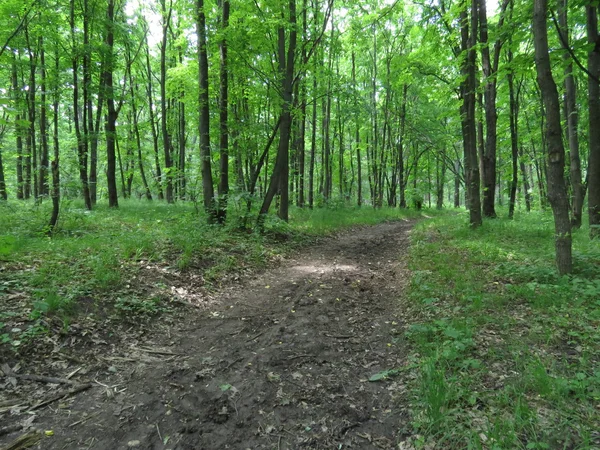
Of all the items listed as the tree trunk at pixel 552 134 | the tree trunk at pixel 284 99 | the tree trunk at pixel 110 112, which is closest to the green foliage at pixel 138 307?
the tree trunk at pixel 284 99

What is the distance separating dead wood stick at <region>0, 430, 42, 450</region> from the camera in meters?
2.40

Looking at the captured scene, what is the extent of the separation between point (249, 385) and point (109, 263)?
11.9 ft

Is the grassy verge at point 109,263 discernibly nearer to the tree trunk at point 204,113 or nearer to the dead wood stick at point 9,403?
the tree trunk at point 204,113

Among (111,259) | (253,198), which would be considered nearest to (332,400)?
(111,259)

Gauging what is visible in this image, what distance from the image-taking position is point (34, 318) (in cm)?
385

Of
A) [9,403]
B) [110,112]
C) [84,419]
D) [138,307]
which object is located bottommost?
[84,419]

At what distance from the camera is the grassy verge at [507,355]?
7.95 feet

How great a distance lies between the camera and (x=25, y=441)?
97.3 inches

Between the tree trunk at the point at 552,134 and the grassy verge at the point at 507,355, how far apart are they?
0.62 m

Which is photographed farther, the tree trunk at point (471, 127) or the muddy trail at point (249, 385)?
the tree trunk at point (471, 127)

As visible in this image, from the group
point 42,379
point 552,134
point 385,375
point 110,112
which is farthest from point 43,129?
point 552,134

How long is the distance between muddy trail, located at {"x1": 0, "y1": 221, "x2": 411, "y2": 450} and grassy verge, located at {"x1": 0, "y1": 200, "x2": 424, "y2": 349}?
719mm

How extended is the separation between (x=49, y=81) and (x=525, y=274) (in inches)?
509

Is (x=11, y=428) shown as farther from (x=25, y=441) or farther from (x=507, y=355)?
(x=507, y=355)
